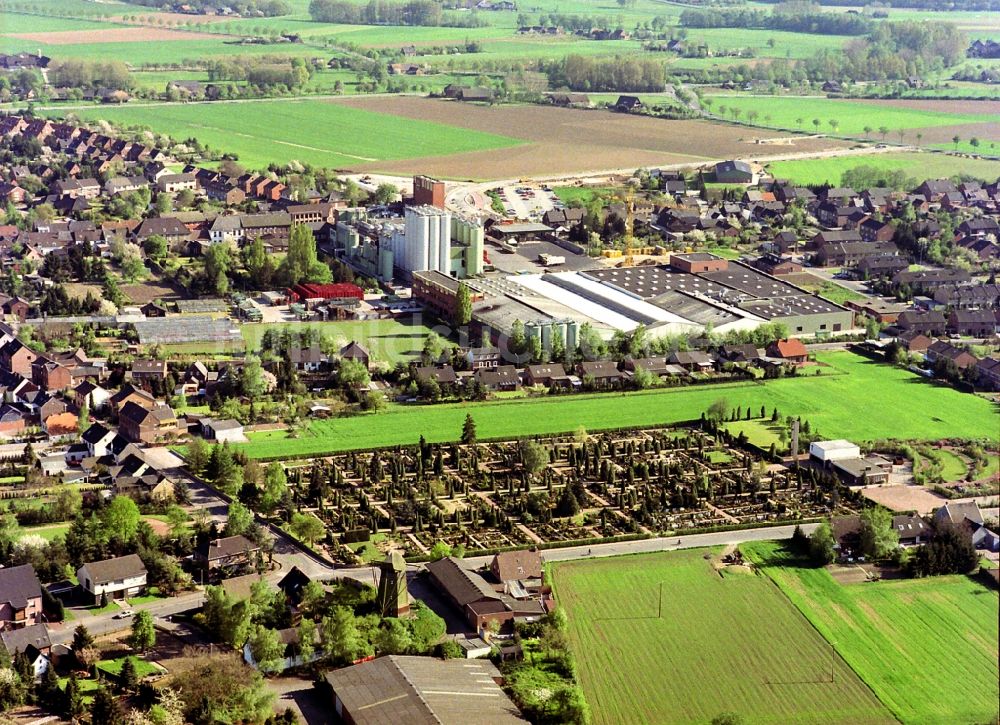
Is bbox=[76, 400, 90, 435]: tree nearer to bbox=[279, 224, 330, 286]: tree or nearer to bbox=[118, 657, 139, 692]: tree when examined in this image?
bbox=[118, 657, 139, 692]: tree

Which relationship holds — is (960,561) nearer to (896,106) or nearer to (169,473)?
(169,473)

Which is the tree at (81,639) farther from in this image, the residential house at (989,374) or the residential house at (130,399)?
the residential house at (989,374)

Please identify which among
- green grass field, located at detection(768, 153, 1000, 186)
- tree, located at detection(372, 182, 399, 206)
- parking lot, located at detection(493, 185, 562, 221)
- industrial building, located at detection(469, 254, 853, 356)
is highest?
green grass field, located at detection(768, 153, 1000, 186)

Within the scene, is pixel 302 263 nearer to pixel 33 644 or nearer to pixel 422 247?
pixel 422 247

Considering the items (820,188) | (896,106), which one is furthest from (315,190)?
(896,106)

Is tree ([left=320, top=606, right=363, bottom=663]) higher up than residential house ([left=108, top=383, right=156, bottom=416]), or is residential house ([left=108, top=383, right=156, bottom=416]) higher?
residential house ([left=108, top=383, right=156, bottom=416])

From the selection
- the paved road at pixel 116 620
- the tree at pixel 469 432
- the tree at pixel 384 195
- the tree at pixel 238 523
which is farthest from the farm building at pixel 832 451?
the tree at pixel 384 195

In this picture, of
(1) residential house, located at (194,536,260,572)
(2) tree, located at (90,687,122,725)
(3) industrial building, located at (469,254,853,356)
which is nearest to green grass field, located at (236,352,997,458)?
(3) industrial building, located at (469,254,853,356)

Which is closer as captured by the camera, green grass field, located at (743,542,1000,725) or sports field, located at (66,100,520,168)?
green grass field, located at (743,542,1000,725)
